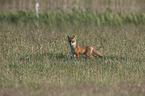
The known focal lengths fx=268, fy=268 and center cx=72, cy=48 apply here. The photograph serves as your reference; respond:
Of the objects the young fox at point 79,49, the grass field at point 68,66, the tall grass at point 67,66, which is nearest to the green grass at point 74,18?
the grass field at point 68,66

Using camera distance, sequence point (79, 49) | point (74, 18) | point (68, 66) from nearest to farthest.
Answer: point (68, 66), point (79, 49), point (74, 18)

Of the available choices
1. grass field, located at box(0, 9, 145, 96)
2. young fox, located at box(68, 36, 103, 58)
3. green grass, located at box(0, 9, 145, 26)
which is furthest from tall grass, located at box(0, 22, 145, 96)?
green grass, located at box(0, 9, 145, 26)

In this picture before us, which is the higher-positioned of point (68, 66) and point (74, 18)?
point (74, 18)

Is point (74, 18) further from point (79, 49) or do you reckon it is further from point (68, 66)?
point (68, 66)

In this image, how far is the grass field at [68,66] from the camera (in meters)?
4.85

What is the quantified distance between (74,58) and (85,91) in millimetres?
2651

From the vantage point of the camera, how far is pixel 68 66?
637 centimetres

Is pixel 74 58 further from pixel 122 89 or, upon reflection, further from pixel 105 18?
pixel 105 18

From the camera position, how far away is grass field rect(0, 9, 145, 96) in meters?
4.85

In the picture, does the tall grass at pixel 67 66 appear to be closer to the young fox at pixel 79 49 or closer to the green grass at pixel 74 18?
the young fox at pixel 79 49

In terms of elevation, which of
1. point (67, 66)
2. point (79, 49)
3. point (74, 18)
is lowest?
point (67, 66)

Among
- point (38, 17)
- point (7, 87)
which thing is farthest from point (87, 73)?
point (38, 17)

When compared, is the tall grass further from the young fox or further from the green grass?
the green grass

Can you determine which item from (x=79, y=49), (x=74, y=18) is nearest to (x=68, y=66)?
(x=79, y=49)
